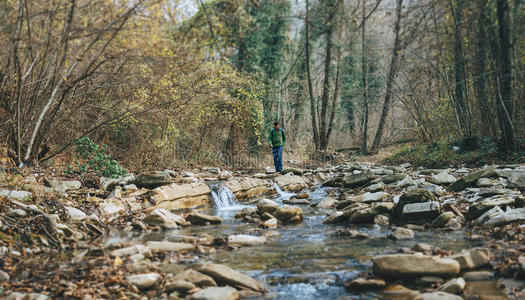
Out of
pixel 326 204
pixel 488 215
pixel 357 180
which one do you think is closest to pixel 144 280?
pixel 488 215

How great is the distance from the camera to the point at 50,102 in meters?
7.43

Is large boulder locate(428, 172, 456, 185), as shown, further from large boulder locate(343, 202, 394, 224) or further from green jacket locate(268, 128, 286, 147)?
green jacket locate(268, 128, 286, 147)

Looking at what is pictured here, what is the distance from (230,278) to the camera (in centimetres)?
356

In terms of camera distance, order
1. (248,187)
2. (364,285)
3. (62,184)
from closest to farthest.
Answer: (364,285)
(62,184)
(248,187)

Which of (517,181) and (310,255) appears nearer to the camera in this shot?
(310,255)

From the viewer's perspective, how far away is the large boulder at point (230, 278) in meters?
3.52

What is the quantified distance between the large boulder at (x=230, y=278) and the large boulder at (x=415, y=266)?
117 cm

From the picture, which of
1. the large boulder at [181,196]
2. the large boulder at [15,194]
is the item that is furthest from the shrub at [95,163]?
the large boulder at [15,194]

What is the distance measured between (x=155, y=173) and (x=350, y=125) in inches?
700

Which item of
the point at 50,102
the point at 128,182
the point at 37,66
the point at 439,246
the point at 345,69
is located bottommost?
the point at 439,246

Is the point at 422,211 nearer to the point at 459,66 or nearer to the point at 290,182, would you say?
the point at 290,182

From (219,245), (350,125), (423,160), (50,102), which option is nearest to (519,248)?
(219,245)

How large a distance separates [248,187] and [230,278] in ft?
21.1

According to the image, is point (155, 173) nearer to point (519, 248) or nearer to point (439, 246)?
point (439, 246)
